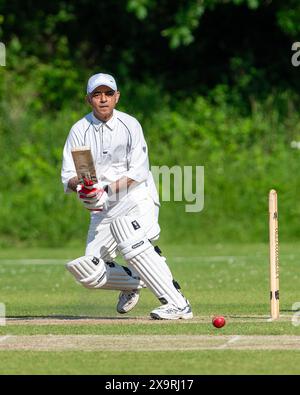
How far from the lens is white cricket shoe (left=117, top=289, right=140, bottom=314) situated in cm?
1081

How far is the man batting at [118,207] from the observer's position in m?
10.1

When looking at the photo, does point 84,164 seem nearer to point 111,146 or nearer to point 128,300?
point 111,146

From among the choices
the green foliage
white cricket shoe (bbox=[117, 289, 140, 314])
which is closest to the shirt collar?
white cricket shoe (bbox=[117, 289, 140, 314])

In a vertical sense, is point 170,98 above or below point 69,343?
above

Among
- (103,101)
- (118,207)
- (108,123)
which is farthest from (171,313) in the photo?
(103,101)

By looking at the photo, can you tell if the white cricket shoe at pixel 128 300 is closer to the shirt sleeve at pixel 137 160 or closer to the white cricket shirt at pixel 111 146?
the white cricket shirt at pixel 111 146

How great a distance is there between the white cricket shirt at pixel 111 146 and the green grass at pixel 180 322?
1228 mm

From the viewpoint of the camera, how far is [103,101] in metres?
10.3

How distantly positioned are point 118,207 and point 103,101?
874 millimetres

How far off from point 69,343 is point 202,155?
623 inches

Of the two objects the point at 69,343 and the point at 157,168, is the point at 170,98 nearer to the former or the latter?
the point at 157,168
